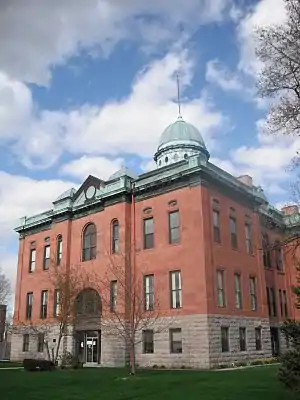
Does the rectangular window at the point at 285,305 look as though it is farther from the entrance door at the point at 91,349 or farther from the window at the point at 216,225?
the entrance door at the point at 91,349

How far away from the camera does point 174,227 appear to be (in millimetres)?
34625

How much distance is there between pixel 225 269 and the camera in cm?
3416

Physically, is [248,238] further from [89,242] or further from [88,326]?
[88,326]

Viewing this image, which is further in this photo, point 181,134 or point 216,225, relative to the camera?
point 181,134

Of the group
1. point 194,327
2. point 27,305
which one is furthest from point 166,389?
point 27,305

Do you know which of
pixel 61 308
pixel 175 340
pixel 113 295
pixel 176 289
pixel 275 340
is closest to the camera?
pixel 175 340

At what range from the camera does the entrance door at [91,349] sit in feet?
122

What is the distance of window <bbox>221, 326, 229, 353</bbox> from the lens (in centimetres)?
3197

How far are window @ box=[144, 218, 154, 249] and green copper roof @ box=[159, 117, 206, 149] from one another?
15.5 meters

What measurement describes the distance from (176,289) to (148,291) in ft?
9.19

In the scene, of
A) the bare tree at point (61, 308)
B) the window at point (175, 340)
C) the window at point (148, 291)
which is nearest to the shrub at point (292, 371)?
the window at point (175, 340)

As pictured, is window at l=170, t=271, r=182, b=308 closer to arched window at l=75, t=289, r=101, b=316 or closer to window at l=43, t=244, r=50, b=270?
arched window at l=75, t=289, r=101, b=316

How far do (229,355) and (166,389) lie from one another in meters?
14.6

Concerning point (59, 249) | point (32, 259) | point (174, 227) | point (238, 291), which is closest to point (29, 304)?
point (32, 259)
